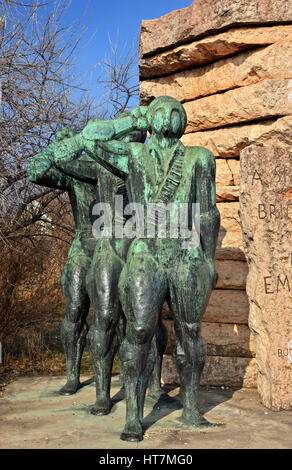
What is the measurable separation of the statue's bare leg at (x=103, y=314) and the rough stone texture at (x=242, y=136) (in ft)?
5.99

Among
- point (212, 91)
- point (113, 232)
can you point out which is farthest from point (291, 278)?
point (212, 91)

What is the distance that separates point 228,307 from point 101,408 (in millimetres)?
1796

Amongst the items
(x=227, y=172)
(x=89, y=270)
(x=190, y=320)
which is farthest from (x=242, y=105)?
(x=190, y=320)

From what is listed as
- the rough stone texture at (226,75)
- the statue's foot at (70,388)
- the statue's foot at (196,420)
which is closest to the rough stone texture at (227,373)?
the statue's foot at (70,388)

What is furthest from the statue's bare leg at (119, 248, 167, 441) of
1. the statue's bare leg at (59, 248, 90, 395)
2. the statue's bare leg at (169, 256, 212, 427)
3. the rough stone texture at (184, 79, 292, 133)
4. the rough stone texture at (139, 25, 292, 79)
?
the rough stone texture at (139, 25, 292, 79)

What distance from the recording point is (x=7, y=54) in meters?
5.63

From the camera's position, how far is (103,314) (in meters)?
4.02

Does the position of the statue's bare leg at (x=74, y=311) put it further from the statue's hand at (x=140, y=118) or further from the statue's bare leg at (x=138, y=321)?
the statue's hand at (x=140, y=118)

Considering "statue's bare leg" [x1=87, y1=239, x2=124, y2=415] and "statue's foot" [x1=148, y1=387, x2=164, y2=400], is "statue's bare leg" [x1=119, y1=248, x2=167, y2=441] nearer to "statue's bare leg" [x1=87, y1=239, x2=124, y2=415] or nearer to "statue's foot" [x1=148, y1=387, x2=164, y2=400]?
"statue's bare leg" [x1=87, y1=239, x2=124, y2=415]

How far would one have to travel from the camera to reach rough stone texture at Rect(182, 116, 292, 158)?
4.87 m

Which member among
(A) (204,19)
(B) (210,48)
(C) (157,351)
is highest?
(A) (204,19)

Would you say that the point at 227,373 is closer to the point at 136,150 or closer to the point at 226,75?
the point at 136,150

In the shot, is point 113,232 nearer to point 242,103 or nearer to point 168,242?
point 168,242
